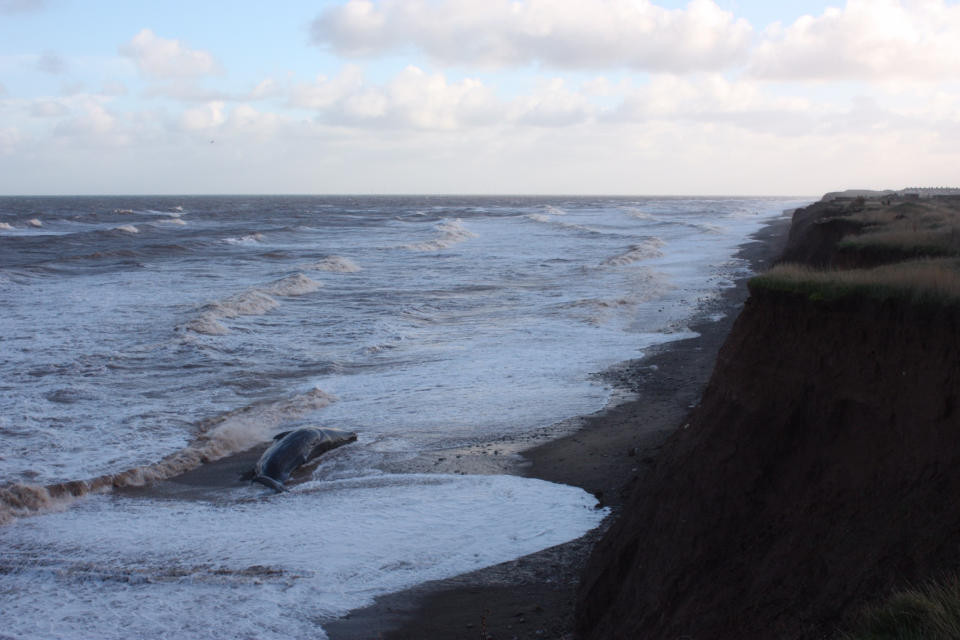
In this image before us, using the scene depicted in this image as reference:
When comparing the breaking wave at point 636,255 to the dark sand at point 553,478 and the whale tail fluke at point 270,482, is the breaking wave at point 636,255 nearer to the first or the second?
the dark sand at point 553,478

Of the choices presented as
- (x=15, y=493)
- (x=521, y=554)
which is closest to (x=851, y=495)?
(x=521, y=554)

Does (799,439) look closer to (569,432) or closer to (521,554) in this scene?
(521,554)

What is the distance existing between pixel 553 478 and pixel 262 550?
4.00 m

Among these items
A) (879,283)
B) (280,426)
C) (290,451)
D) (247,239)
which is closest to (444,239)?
(247,239)

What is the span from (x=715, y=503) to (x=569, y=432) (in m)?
6.66

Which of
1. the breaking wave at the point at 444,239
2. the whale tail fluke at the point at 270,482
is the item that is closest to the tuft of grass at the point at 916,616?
the whale tail fluke at the point at 270,482

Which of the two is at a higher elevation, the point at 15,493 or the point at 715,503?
the point at 715,503

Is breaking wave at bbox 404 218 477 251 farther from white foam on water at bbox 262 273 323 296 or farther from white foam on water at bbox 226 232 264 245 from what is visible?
white foam on water at bbox 262 273 323 296

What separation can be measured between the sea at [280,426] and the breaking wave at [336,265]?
4.67m

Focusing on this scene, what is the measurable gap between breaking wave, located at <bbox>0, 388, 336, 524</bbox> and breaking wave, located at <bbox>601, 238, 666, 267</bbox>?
27.2 m

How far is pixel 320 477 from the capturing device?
11.7m

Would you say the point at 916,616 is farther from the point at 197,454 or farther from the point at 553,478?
the point at 197,454

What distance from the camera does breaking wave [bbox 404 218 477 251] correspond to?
52.5m

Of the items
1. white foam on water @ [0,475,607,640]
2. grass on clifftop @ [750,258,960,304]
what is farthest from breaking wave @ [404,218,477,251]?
grass on clifftop @ [750,258,960,304]
